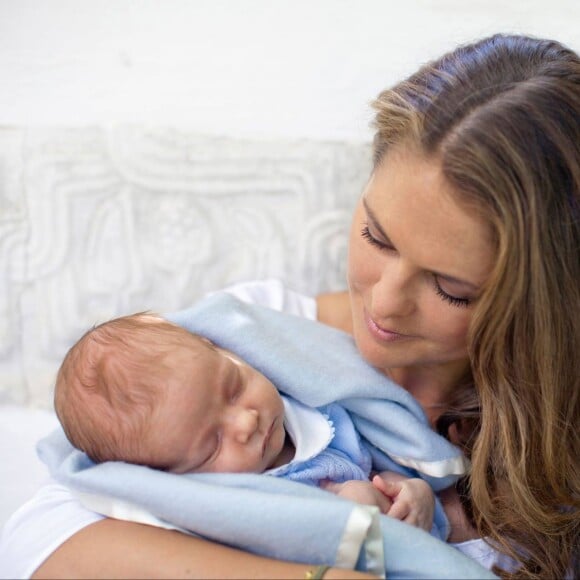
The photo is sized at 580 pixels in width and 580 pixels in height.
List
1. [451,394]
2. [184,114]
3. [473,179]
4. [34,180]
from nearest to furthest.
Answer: [473,179], [451,394], [34,180], [184,114]

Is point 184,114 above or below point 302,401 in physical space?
above

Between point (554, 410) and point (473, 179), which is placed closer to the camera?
point (473, 179)

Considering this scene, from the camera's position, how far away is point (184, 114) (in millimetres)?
2129

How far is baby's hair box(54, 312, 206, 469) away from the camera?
135cm

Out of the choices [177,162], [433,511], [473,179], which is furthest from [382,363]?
[177,162]

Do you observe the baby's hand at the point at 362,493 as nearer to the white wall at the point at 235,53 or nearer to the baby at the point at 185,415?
the baby at the point at 185,415

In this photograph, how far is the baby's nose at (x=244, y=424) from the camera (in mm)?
1393

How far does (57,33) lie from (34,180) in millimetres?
461

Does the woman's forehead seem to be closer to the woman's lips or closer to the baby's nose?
the woman's lips

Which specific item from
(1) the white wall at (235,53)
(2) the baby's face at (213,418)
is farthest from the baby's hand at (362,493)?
(1) the white wall at (235,53)

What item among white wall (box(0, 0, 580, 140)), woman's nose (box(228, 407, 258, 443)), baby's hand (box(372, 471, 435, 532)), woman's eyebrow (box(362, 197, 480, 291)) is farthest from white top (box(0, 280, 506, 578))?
white wall (box(0, 0, 580, 140))

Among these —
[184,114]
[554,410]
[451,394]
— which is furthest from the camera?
[184,114]

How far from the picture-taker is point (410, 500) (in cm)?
145

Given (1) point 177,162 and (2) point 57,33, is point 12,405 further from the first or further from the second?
(2) point 57,33
